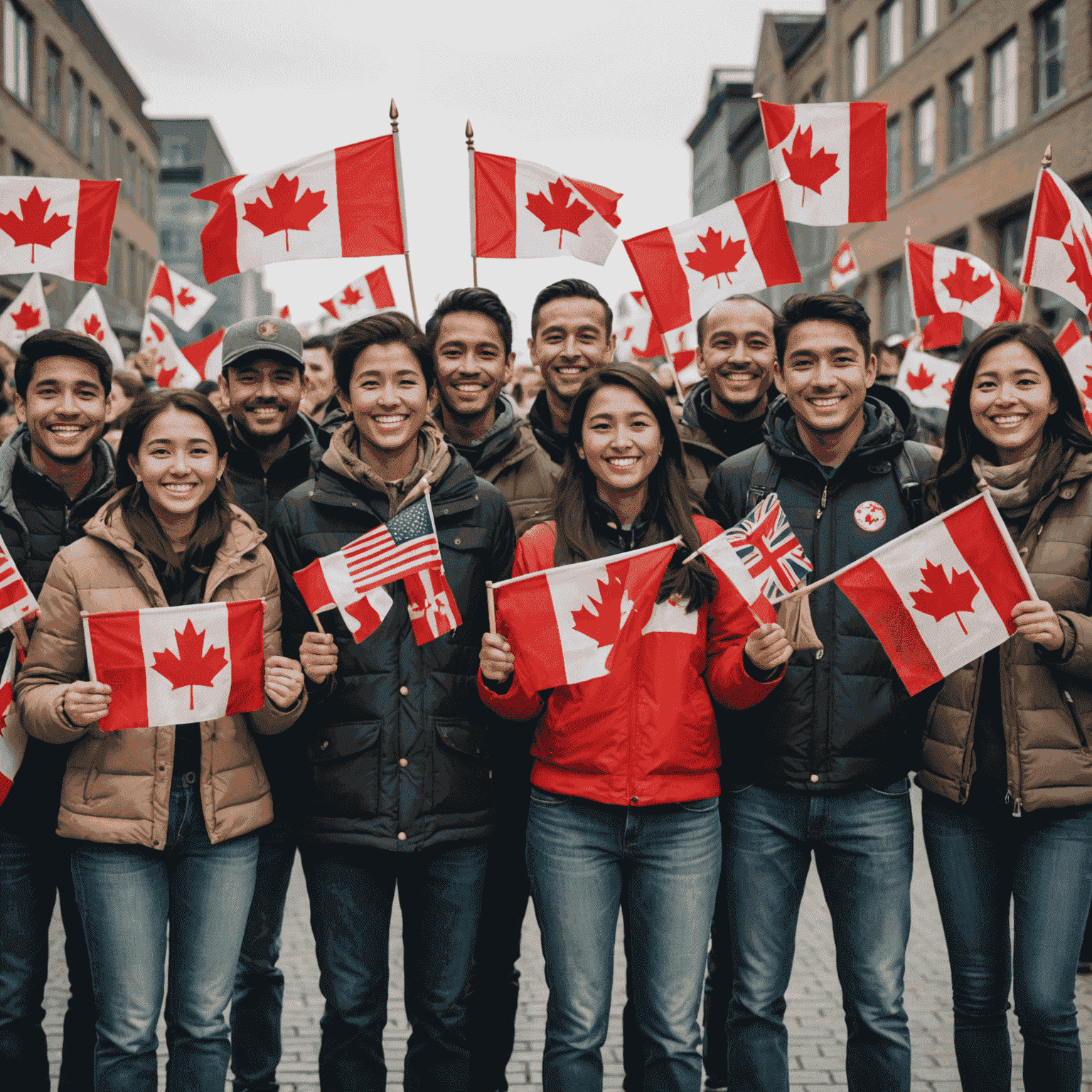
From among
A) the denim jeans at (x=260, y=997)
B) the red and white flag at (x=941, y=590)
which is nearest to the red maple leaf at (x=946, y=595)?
the red and white flag at (x=941, y=590)

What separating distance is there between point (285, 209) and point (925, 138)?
1033 inches

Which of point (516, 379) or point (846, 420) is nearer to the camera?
point (846, 420)

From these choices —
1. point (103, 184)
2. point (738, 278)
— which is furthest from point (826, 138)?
point (103, 184)

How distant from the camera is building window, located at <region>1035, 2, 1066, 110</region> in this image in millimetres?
20797

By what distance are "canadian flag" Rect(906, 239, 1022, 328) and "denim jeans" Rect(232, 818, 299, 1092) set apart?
20.7 ft

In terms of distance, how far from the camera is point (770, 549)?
338 centimetres

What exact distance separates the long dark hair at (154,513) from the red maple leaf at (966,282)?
636cm

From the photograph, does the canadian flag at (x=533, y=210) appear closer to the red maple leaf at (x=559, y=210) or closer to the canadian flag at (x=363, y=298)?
the red maple leaf at (x=559, y=210)

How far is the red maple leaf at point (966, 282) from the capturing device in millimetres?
8320

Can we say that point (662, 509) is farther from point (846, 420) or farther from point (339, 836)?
point (339, 836)

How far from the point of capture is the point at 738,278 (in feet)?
18.4

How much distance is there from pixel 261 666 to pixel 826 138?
3.79 metres

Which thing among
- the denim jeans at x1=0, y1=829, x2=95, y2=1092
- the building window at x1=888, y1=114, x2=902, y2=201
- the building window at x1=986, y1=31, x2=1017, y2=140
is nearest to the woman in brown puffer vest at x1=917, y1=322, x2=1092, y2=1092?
the denim jeans at x1=0, y1=829, x2=95, y2=1092

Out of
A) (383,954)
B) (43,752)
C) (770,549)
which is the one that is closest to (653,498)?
(770,549)
